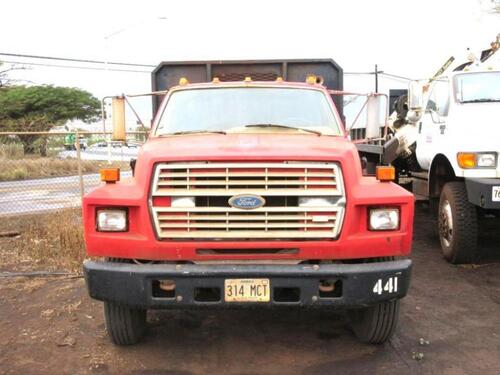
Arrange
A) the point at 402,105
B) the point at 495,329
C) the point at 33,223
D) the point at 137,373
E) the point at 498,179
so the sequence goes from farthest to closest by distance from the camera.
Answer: the point at 402,105
the point at 33,223
the point at 498,179
the point at 495,329
the point at 137,373

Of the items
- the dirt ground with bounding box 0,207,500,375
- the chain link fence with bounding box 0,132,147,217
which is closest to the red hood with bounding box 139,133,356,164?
the dirt ground with bounding box 0,207,500,375

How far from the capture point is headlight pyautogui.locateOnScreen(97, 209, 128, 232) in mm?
3686

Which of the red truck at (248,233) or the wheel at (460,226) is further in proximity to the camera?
the wheel at (460,226)

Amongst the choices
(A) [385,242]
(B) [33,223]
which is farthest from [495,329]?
(B) [33,223]

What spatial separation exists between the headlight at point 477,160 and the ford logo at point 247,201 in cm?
334

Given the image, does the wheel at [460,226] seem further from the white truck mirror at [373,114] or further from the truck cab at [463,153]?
the white truck mirror at [373,114]

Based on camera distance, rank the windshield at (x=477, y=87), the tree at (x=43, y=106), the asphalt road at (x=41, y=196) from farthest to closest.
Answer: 1. the tree at (x=43, y=106)
2. the asphalt road at (x=41, y=196)
3. the windshield at (x=477, y=87)

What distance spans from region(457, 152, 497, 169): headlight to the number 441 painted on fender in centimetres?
295

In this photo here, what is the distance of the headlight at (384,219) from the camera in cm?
368

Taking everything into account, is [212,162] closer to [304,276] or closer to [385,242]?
[304,276]

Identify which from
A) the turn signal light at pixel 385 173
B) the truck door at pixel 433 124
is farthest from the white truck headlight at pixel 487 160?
the turn signal light at pixel 385 173

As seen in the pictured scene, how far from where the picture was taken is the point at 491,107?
6.35m

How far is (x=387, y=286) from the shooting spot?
3.57m

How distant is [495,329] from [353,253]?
5.81 feet
